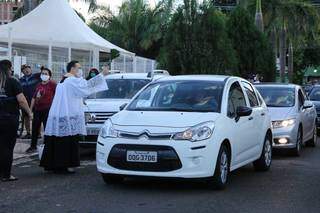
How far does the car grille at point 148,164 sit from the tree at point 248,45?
23942 mm

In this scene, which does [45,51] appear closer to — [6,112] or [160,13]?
[6,112]

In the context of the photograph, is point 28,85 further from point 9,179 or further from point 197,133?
point 197,133

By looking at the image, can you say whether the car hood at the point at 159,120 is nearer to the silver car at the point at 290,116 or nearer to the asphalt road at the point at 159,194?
the asphalt road at the point at 159,194

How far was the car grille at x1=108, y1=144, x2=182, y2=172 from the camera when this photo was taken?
829cm

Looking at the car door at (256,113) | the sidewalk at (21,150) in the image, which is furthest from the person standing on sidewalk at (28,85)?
the car door at (256,113)

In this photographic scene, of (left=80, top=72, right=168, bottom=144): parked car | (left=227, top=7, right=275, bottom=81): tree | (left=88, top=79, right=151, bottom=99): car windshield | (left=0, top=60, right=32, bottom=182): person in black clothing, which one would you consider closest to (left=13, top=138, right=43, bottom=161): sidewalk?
(left=80, top=72, right=168, bottom=144): parked car

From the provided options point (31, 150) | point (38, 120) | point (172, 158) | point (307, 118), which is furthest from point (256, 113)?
point (31, 150)

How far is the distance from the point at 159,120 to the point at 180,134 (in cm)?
43

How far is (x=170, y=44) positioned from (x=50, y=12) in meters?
5.18

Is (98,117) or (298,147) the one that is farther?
(298,147)

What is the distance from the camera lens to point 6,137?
951 cm

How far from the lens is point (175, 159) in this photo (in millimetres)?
8281

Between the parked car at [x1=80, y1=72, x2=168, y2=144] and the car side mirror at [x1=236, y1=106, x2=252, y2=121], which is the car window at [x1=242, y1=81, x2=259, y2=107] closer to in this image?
the car side mirror at [x1=236, y1=106, x2=252, y2=121]

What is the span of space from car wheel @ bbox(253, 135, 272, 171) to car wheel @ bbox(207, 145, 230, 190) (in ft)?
6.39
